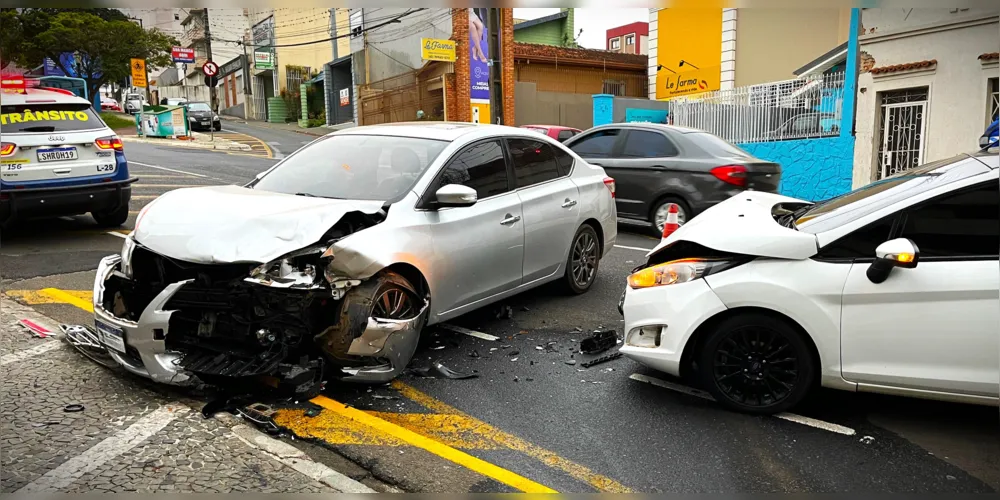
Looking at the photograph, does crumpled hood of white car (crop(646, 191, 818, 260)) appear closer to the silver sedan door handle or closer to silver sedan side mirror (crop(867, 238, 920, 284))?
silver sedan side mirror (crop(867, 238, 920, 284))

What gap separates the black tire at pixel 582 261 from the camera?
6371mm

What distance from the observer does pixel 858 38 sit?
520 inches

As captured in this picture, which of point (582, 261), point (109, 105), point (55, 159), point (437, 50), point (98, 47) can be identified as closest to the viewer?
point (582, 261)

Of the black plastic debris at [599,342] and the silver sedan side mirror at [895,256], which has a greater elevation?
the silver sedan side mirror at [895,256]

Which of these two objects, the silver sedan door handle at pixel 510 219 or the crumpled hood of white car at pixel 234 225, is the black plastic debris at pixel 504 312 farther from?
the crumpled hood of white car at pixel 234 225

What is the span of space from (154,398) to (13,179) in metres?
5.23

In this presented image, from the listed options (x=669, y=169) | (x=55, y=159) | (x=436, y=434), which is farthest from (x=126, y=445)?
(x=669, y=169)

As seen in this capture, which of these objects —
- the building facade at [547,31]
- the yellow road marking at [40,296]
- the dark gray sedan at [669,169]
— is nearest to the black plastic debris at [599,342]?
the dark gray sedan at [669,169]

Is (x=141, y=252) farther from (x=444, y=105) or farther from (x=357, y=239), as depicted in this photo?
(x=444, y=105)

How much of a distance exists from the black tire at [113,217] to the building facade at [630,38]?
1982 inches

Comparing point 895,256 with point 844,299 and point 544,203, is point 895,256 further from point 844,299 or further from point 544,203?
point 544,203

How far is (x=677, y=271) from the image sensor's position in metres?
4.17

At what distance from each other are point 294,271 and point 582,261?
325 cm

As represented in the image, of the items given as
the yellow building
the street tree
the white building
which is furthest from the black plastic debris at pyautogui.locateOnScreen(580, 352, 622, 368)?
the street tree
